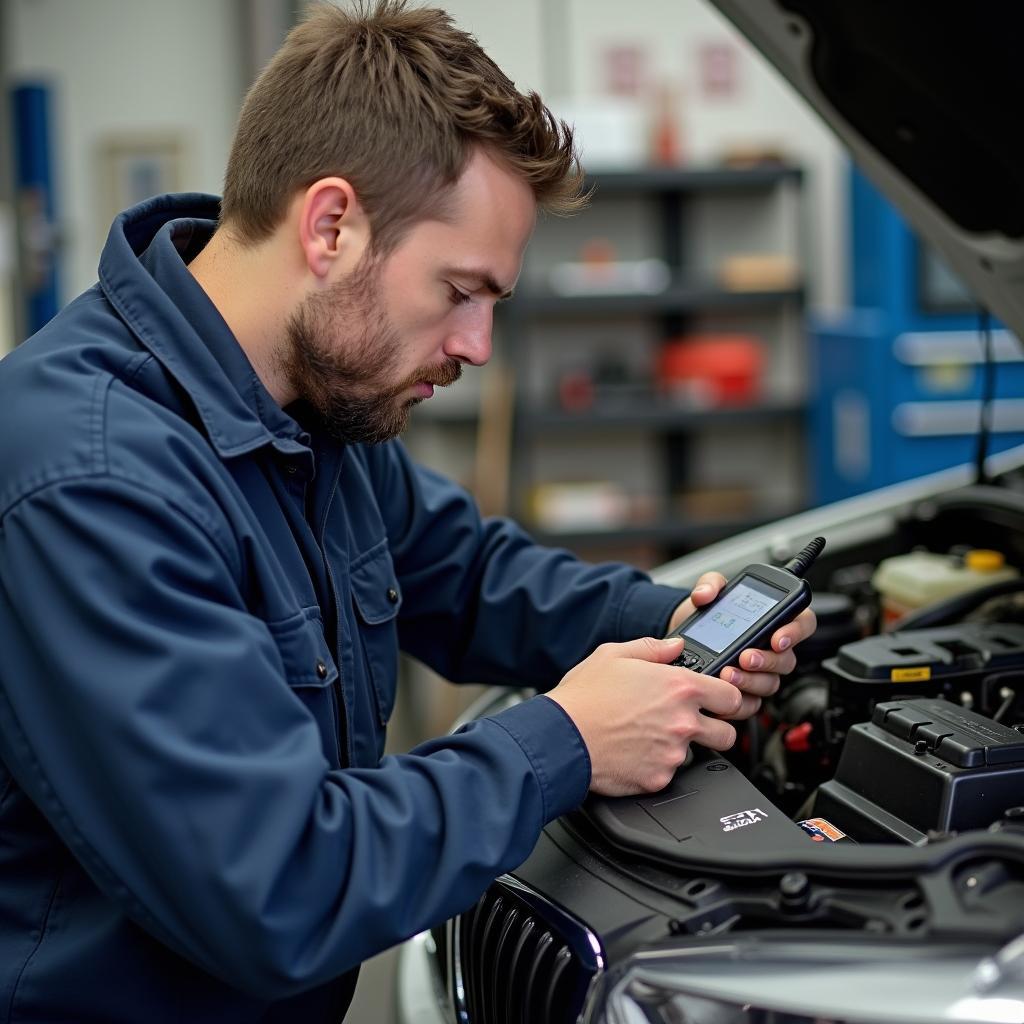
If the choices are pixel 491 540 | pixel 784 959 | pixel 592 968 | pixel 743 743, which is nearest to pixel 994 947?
pixel 784 959

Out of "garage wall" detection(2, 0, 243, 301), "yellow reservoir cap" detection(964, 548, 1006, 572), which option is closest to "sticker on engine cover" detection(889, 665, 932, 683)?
"yellow reservoir cap" detection(964, 548, 1006, 572)

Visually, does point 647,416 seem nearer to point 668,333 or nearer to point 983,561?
point 668,333

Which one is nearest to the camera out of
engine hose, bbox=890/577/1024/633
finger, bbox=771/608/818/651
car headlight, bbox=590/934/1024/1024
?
car headlight, bbox=590/934/1024/1024

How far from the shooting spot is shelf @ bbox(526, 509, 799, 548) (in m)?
4.45

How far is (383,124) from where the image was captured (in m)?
1.07

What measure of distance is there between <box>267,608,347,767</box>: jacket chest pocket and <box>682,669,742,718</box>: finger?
293mm

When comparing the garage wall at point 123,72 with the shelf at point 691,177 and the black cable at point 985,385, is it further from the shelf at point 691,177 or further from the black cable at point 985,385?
the black cable at point 985,385

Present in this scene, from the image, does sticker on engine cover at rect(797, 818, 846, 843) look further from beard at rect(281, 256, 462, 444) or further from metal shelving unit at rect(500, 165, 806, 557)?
metal shelving unit at rect(500, 165, 806, 557)

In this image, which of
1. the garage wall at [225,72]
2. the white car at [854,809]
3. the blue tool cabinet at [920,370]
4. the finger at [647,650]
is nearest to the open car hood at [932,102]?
the white car at [854,809]

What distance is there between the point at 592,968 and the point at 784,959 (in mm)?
169

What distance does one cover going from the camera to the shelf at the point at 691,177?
450 cm

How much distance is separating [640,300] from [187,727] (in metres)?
3.81

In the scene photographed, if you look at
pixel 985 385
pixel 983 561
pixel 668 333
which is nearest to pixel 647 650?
pixel 983 561

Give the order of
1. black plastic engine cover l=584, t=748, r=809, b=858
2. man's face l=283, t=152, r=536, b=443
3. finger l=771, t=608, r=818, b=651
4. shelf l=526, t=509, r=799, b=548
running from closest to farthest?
black plastic engine cover l=584, t=748, r=809, b=858 → man's face l=283, t=152, r=536, b=443 → finger l=771, t=608, r=818, b=651 → shelf l=526, t=509, r=799, b=548
